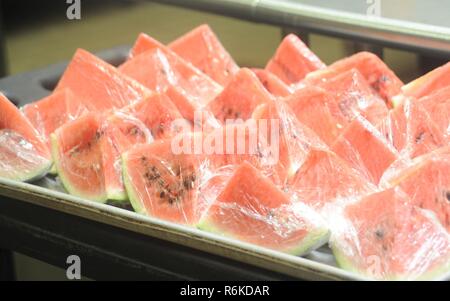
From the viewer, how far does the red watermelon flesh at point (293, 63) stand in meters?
2.30

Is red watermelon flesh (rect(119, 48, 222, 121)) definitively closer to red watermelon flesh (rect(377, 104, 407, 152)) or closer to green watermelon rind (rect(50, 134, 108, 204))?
green watermelon rind (rect(50, 134, 108, 204))

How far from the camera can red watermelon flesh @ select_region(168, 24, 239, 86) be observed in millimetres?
2461

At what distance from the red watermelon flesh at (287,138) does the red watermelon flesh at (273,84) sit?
258mm

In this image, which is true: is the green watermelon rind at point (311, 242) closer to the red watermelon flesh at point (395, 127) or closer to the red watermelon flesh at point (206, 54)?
the red watermelon flesh at point (395, 127)

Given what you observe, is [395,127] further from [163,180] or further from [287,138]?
[163,180]

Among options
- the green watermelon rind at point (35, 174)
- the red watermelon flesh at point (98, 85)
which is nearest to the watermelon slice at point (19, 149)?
the green watermelon rind at point (35, 174)

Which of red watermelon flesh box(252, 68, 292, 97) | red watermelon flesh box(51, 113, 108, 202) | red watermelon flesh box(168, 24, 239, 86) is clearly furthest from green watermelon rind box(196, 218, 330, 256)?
red watermelon flesh box(168, 24, 239, 86)

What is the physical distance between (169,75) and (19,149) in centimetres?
49

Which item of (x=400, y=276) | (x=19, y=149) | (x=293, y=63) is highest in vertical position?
(x=293, y=63)

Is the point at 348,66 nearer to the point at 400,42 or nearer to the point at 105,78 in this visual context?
the point at 400,42

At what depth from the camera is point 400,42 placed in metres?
2.19

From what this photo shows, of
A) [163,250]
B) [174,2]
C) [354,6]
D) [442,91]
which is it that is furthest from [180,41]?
[163,250]

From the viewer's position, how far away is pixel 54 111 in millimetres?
2158

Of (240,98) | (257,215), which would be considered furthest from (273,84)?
(257,215)
